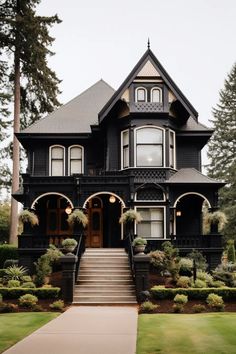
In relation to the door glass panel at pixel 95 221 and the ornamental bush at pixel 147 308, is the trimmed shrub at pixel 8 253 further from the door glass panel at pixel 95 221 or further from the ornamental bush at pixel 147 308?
the ornamental bush at pixel 147 308

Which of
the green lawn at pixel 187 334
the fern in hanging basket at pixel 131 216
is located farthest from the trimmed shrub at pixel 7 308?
the fern in hanging basket at pixel 131 216

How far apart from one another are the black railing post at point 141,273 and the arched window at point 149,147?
8624 mm

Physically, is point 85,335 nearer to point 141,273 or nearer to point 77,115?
point 141,273

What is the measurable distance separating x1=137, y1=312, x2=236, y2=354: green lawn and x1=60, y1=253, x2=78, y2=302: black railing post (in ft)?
14.3

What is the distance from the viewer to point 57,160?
29.6m

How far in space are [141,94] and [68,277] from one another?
1242cm

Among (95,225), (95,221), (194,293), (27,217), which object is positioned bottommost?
(194,293)

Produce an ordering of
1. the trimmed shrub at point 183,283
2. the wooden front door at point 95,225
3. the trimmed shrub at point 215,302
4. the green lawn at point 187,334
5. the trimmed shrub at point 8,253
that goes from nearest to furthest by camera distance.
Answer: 1. the green lawn at point 187,334
2. the trimmed shrub at point 215,302
3. the trimmed shrub at point 183,283
4. the wooden front door at point 95,225
5. the trimmed shrub at point 8,253

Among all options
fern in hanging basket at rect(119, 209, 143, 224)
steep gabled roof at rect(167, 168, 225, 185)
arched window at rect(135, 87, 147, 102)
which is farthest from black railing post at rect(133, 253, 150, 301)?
arched window at rect(135, 87, 147, 102)

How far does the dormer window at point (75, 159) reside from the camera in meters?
29.6

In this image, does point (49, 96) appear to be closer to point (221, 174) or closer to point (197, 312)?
point (221, 174)

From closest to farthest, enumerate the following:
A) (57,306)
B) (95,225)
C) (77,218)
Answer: (57,306)
(77,218)
(95,225)

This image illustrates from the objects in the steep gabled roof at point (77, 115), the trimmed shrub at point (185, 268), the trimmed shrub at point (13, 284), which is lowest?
the trimmed shrub at point (13, 284)

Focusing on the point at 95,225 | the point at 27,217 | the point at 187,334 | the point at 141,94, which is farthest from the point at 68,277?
the point at 141,94
